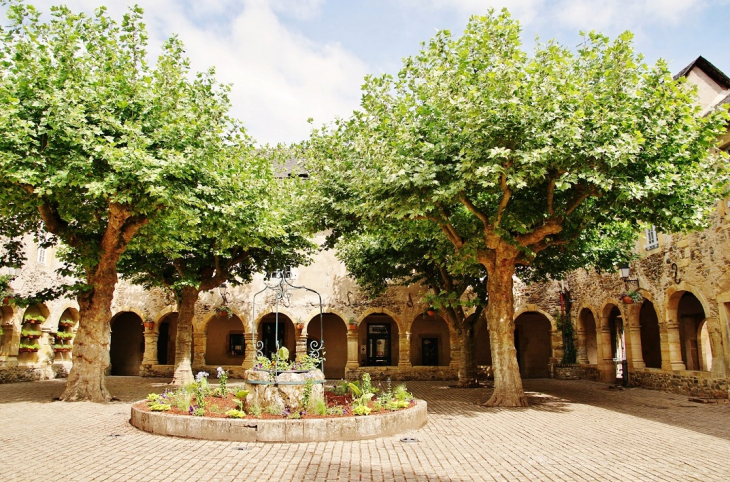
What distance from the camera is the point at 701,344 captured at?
1930 centimetres

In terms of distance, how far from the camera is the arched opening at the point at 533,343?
24453mm

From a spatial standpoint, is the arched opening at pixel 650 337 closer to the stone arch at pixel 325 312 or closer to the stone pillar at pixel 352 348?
the stone pillar at pixel 352 348

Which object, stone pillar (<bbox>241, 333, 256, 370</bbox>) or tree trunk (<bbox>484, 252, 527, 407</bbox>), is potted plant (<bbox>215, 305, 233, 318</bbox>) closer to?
stone pillar (<bbox>241, 333, 256, 370</bbox>)

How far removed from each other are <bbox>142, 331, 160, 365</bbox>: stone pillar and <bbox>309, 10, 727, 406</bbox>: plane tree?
15.2 m

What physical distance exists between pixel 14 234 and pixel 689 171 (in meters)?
15.9

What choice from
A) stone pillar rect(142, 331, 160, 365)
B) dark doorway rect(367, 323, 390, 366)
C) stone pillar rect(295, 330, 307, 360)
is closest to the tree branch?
stone pillar rect(295, 330, 307, 360)

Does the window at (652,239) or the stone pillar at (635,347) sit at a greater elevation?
the window at (652,239)

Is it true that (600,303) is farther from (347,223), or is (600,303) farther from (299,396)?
(299,396)

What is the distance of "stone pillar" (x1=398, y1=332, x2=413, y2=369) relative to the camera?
23078mm

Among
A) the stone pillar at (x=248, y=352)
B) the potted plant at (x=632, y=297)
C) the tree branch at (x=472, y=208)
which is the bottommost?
the stone pillar at (x=248, y=352)

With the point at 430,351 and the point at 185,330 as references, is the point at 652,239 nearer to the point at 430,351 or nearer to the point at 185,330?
the point at 430,351

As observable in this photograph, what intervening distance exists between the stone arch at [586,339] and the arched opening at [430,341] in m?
5.71

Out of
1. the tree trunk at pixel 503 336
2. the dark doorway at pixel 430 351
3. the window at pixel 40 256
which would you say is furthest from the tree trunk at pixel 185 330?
the dark doorway at pixel 430 351

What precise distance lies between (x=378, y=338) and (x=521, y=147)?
16.3 m
